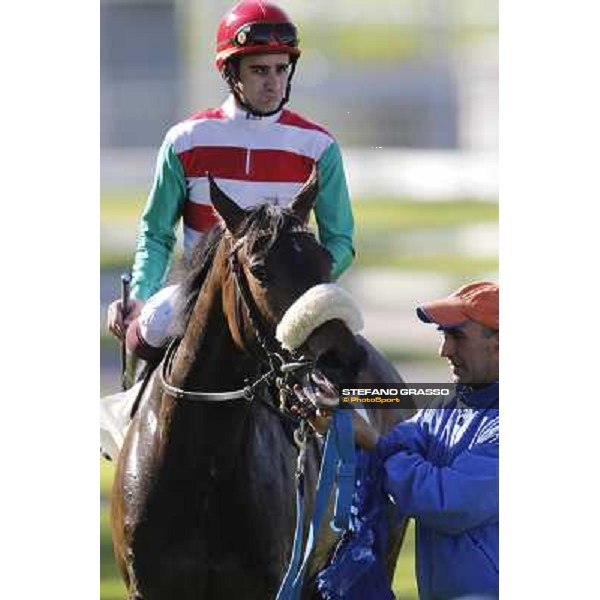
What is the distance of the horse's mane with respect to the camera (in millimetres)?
3465

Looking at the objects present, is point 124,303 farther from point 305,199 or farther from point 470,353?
point 470,353

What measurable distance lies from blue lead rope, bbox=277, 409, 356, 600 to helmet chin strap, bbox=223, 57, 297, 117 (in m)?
0.93

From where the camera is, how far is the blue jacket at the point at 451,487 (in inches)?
133

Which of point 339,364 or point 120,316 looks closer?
point 339,364

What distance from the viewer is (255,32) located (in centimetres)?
388

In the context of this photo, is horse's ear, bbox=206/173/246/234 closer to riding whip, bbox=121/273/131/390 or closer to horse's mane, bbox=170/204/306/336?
horse's mane, bbox=170/204/306/336

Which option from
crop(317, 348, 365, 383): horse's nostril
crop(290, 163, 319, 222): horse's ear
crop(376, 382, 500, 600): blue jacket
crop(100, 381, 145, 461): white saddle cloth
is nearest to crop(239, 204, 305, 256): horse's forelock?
crop(290, 163, 319, 222): horse's ear

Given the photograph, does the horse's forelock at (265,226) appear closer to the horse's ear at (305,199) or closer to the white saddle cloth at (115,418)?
the horse's ear at (305,199)

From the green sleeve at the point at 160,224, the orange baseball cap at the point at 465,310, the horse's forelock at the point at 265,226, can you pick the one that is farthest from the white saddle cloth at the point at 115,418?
the orange baseball cap at the point at 465,310

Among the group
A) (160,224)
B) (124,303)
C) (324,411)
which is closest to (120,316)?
(124,303)

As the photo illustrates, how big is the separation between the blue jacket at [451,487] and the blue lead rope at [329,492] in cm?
9

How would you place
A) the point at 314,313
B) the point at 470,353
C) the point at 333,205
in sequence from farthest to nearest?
1. the point at 333,205
2. the point at 470,353
3. the point at 314,313

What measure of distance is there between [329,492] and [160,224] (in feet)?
3.03

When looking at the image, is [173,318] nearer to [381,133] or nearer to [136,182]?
[136,182]
